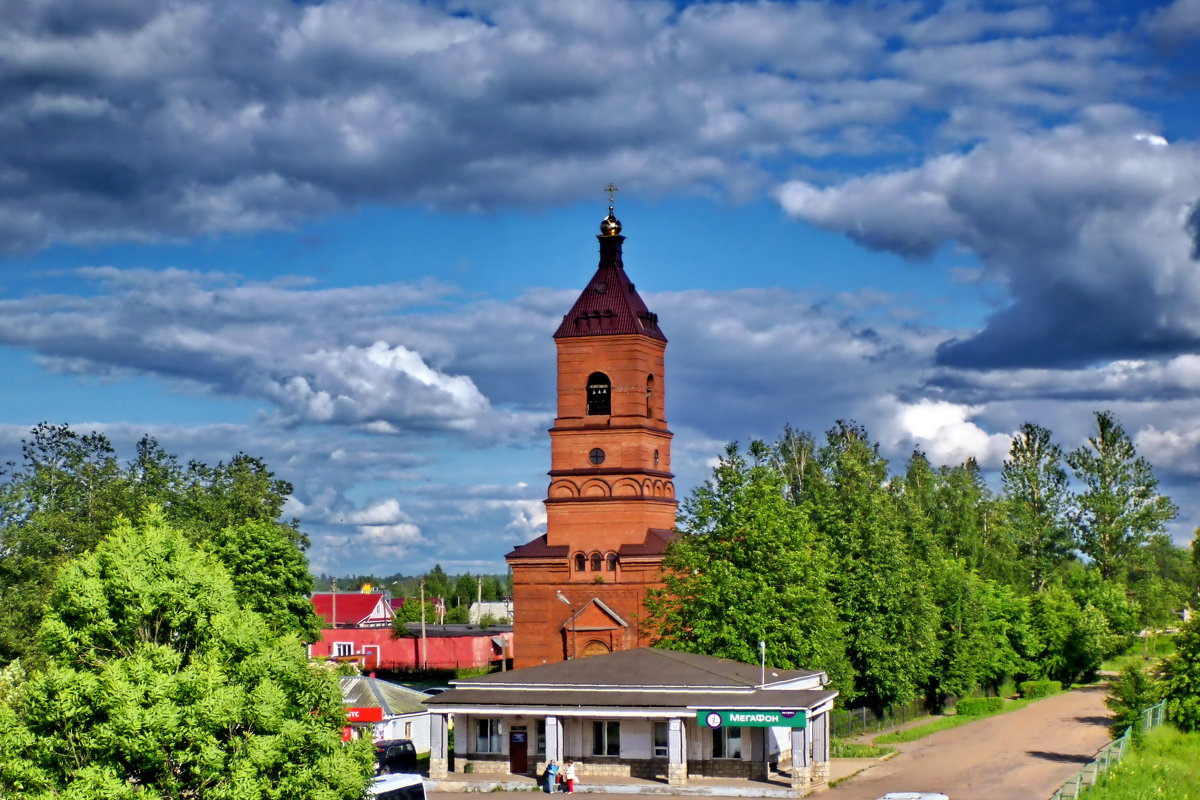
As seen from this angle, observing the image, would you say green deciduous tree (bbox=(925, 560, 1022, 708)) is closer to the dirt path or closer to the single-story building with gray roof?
the dirt path

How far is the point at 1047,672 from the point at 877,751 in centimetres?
3520

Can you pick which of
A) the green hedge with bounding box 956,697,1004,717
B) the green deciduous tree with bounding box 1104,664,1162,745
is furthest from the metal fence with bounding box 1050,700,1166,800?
the green hedge with bounding box 956,697,1004,717

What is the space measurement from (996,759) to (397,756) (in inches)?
839

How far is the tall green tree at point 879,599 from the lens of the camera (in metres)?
55.9

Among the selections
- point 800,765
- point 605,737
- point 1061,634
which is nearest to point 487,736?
point 605,737

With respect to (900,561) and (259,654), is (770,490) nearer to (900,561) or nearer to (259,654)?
(900,561)

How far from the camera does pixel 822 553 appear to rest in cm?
5388

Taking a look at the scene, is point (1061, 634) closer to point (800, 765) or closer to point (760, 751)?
point (760, 751)

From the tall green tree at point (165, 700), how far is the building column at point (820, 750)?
19282 mm

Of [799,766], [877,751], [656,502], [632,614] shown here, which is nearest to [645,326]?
[656,502]

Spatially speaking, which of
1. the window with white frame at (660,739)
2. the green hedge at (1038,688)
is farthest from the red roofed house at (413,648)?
the window with white frame at (660,739)

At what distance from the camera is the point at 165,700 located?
23625mm

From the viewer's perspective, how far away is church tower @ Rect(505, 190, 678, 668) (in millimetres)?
62344

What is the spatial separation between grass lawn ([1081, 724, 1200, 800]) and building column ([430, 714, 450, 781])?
20.5 m
